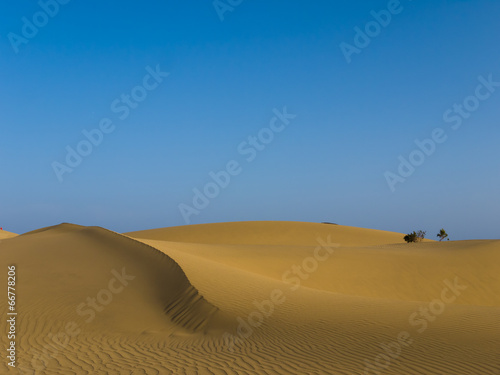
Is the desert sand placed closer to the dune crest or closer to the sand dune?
the dune crest

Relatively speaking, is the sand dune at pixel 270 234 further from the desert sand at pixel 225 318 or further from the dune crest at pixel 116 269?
the dune crest at pixel 116 269

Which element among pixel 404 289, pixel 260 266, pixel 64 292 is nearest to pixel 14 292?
pixel 64 292

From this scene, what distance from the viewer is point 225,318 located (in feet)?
37.3

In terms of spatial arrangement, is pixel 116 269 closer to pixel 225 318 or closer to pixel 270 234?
pixel 225 318

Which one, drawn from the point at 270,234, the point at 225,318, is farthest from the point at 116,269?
the point at 270,234

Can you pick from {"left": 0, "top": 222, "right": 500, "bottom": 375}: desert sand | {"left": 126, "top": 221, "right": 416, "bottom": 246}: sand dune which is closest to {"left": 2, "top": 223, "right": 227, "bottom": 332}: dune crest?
{"left": 0, "top": 222, "right": 500, "bottom": 375}: desert sand

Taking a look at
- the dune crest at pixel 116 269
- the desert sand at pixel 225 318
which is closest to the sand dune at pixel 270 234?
the desert sand at pixel 225 318

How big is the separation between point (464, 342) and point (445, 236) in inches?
1925

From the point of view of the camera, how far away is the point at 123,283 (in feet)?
53.2

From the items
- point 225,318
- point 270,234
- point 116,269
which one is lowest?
point 116,269

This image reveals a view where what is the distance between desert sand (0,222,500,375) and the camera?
8.12 meters

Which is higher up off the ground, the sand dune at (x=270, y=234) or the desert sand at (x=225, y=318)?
the sand dune at (x=270, y=234)

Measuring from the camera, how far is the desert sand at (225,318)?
812cm

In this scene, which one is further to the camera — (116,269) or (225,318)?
(116,269)
